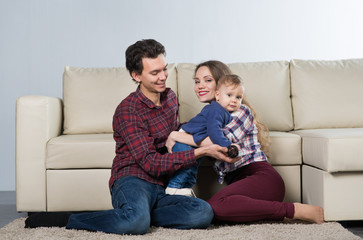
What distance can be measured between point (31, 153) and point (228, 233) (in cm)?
118

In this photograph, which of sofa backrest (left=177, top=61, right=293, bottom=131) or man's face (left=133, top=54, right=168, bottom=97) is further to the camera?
sofa backrest (left=177, top=61, right=293, bottom=131)

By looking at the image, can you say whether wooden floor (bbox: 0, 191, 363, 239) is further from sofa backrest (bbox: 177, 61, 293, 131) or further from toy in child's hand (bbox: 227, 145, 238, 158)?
sofa backrest (bbox: 177, 61, 293, 131)

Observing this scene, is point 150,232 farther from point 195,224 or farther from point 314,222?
point 314,222

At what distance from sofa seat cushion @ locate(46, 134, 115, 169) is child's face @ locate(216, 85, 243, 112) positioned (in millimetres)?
663

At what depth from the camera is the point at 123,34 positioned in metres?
3.56

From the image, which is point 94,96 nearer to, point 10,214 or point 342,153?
point 10,214

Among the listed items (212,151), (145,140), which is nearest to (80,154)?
(145,140)

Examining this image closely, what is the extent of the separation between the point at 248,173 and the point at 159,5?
191cm

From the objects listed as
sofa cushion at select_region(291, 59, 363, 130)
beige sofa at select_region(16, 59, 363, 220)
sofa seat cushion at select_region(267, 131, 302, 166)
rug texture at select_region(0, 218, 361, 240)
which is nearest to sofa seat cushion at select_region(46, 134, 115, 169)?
beige sofa at select_region(16, 59, 363, 220)

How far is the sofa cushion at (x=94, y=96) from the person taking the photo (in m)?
2.85

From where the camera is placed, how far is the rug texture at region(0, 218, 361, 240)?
180cm

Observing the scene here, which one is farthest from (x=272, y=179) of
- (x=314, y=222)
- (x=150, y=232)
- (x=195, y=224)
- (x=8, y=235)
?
(x=8, y=235)

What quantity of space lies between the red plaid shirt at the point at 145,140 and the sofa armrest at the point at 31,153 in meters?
0.59

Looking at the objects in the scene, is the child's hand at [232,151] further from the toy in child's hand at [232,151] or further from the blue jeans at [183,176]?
the blue jeans at [183,176]
